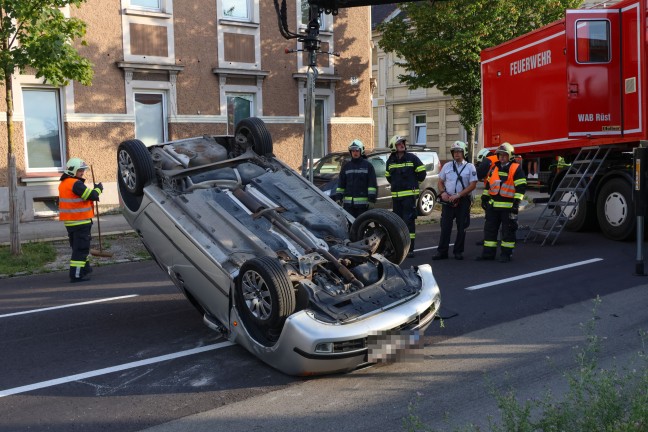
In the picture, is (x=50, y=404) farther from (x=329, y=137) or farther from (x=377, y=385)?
(x=329, y=137)

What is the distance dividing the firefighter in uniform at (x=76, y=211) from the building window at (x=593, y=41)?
305 inches

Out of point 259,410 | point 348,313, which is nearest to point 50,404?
point 259,410

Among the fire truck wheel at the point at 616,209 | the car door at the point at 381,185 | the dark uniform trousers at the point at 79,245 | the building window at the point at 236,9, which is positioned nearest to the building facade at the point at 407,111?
the building window at the point at 236,9

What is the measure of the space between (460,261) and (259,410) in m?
5.69

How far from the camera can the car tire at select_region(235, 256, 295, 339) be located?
4.77m

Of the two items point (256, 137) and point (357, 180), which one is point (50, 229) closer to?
point (357, 180)

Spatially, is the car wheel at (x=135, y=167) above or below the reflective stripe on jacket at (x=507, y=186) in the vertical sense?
above

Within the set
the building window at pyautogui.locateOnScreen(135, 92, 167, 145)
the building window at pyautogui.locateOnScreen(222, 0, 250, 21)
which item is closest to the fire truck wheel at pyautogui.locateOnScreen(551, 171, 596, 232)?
the building window at pyautogui.locateOnScreen(222, 0, 250, 21)

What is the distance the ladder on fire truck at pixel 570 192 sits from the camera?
10977mm

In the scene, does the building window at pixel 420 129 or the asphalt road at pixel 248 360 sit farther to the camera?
the building window at pixel 420 129

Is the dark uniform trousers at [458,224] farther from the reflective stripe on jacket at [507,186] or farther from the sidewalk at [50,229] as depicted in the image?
the sidewalk at [50,229]

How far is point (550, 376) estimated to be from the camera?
189 inches

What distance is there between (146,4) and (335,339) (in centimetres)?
1368

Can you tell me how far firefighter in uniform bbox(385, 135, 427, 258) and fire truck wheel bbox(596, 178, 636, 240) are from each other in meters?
3.46
